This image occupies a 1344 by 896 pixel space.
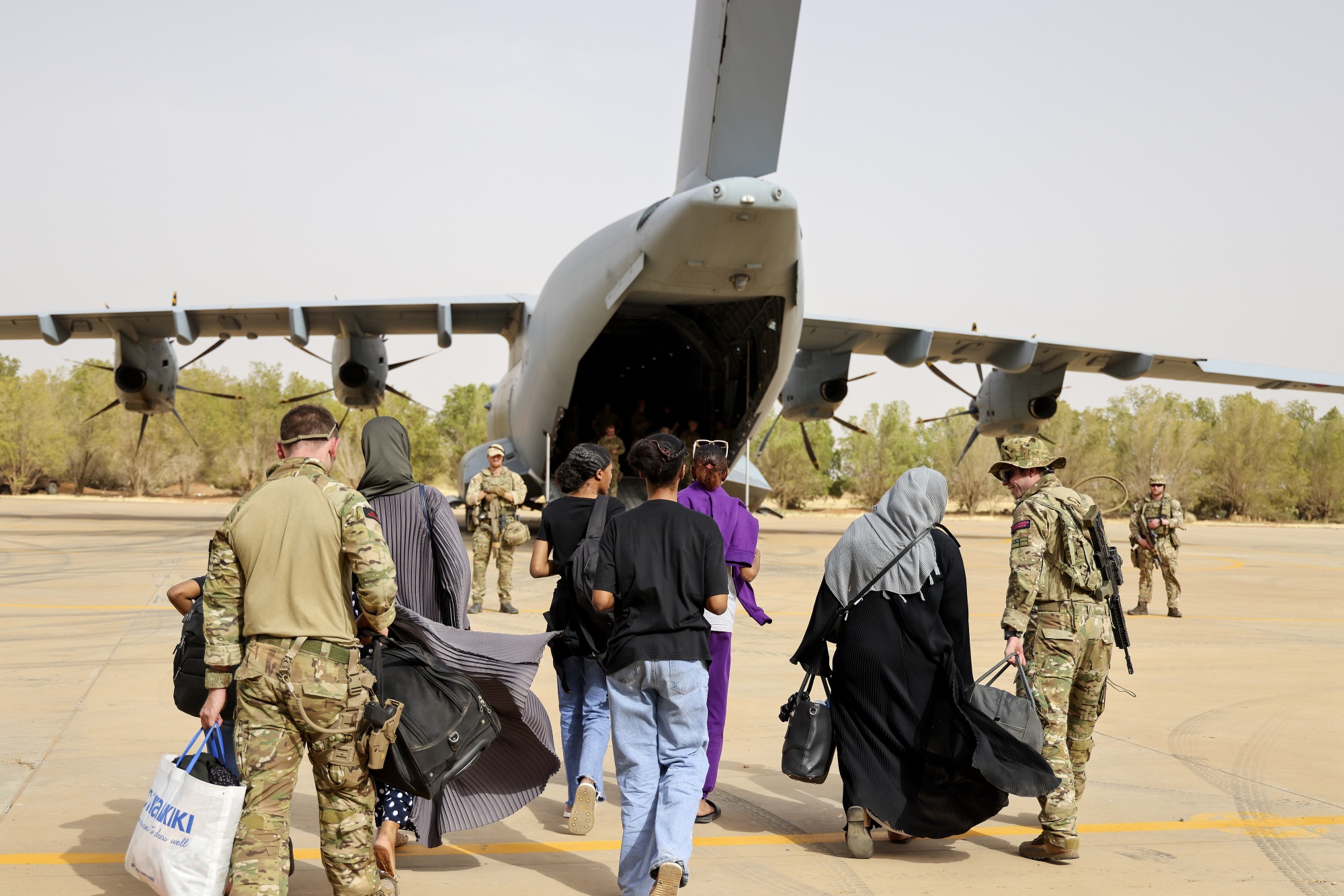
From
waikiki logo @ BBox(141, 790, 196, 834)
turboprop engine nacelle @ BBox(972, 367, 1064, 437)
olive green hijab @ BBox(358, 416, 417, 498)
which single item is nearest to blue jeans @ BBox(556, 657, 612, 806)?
olive green hijab @ BBox(358, 416, 417, 498)

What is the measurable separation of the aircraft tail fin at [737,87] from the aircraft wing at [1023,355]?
6.55 meters

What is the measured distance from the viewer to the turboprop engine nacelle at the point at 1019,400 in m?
20.8

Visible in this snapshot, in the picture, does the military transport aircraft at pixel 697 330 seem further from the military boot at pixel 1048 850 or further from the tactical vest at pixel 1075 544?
the military boot at pixel 1048 850

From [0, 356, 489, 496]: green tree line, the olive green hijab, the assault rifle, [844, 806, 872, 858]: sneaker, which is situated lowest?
[0, 356, 489, 496]: green tree line

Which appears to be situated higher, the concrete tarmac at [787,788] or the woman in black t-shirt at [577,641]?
the woman in black t-shirt at [577,641]

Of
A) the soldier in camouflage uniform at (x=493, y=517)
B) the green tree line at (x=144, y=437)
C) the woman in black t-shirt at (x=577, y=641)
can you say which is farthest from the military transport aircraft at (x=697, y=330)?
the green tree line at (x=144, y=437)

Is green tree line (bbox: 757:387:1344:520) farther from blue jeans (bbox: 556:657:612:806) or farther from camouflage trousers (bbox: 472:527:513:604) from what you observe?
blue jeans (bbox: 556:657:612:806)

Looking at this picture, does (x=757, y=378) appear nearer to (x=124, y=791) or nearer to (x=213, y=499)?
(x=124, y=791)

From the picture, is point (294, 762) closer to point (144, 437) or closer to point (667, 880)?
point (667, 880)

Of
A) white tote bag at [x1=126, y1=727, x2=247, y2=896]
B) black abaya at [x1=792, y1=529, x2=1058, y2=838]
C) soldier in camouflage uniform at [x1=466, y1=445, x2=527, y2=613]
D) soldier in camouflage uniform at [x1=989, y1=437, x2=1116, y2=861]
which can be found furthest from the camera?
soldier in camouflage uniform at [x1=466, y1=445, x2=527, y2=613]

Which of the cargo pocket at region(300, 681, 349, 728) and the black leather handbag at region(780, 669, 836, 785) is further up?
the cargo pocket at region(300, 681, 349, 728)

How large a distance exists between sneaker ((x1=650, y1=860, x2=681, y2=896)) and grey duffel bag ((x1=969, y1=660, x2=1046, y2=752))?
1394mm

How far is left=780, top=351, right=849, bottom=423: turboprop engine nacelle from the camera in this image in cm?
2022

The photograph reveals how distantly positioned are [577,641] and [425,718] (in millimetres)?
1173
